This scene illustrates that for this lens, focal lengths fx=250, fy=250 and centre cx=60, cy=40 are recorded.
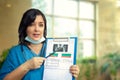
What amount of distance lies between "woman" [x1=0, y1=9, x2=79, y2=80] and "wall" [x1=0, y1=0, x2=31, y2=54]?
11.2ft

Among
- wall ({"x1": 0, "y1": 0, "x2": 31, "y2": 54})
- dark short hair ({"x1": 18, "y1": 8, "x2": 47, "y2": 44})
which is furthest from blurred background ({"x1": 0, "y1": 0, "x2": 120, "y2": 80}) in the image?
dark short hair ({"x1": 18, "y1": 8, "x2": 47, "y2": 44})

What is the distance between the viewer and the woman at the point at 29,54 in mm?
1315

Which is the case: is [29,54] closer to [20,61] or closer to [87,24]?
[20,61]

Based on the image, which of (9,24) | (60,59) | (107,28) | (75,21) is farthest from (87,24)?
(60,59)

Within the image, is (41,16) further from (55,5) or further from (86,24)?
(86,24)

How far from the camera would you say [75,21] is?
6406 millimetres

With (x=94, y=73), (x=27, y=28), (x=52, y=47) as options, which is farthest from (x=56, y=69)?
(x=94, y=73)

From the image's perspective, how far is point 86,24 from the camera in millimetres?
6566

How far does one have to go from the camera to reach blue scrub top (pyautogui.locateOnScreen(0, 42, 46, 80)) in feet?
4.53

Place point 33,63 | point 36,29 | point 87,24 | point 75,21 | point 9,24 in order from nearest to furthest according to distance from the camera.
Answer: point 33,63
point 36,29
point 9,24
point 75,21
point 87,24

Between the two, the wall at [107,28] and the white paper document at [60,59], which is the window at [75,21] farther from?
the white paper document at [60,59]

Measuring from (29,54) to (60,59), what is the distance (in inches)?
7.1

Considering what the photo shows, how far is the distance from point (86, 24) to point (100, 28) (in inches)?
15.0

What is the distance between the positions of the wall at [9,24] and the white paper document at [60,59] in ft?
11.5
